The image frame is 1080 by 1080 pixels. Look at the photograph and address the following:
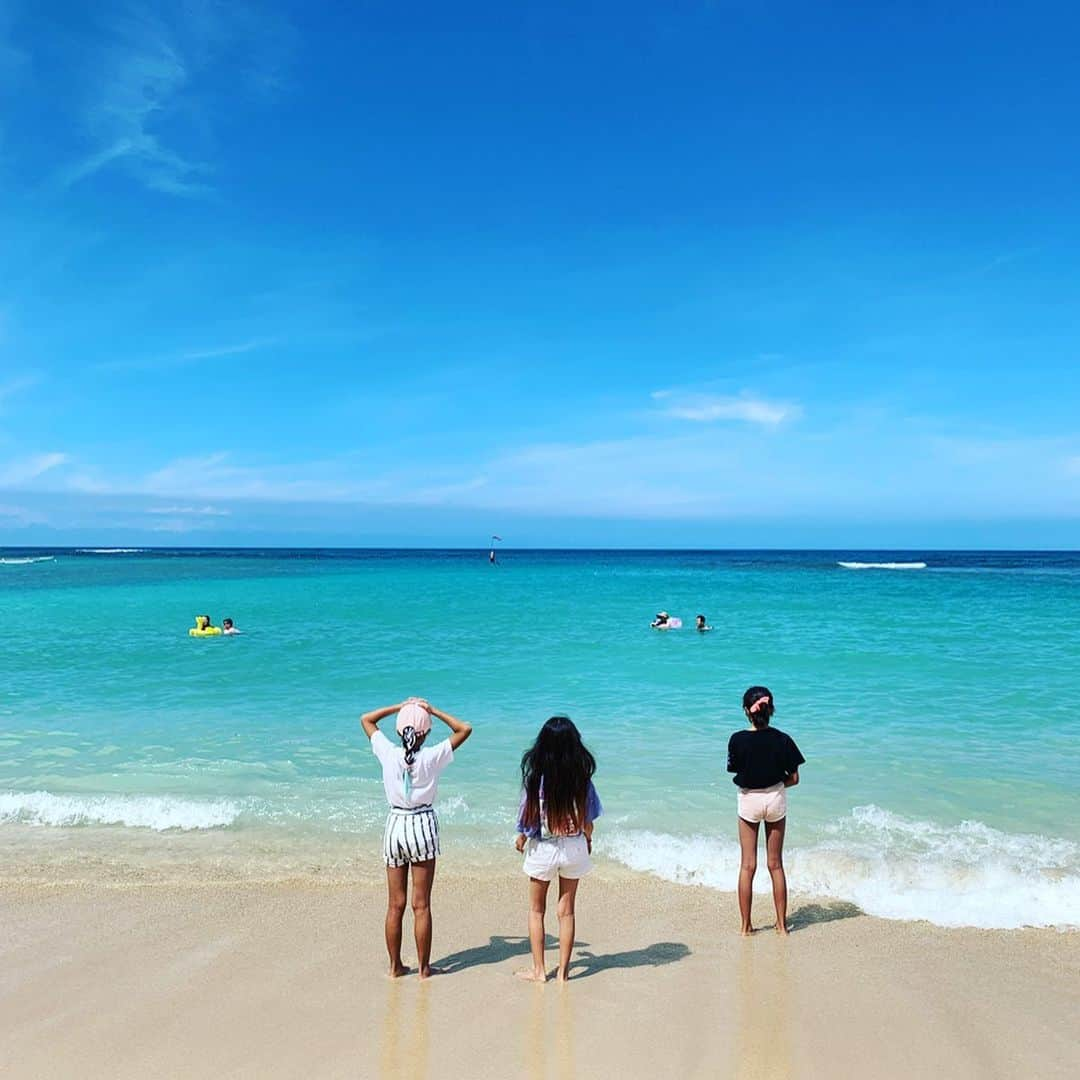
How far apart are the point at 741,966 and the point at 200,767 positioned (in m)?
7.91

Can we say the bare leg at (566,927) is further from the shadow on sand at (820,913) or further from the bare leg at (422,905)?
the shadow on sand at (820,913)

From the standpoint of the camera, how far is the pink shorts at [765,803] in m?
6.07

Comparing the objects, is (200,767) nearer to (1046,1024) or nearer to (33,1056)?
(33,1056)

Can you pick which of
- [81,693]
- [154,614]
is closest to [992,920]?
[81,693]

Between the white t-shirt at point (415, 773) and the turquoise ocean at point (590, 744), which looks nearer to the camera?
the white t-shirt at point (415, 773)

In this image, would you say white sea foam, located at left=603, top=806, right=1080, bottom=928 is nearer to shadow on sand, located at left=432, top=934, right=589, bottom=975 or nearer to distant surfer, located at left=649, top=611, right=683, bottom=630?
shadow on sand, located at left=432, top=934, right=589, bottom=975

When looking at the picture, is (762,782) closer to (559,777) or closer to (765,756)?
(765,756)

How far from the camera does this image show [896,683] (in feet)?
54.4

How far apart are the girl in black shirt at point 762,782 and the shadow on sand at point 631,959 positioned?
65 cm

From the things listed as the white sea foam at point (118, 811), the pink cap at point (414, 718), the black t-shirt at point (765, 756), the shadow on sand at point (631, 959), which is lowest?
the white sea foam at point (118, 811)

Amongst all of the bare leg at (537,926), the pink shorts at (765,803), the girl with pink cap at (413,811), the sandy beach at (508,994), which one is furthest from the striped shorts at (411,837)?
the pink shorts at (765,803)

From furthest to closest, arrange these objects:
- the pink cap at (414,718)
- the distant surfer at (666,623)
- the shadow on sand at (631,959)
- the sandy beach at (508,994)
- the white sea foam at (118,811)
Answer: the distant surfer at (666,623) → the white sea foam at (118,811) → the shadow on sand at (631,959) → the pink cap at (414,718) → the sandy beach at (508,994)

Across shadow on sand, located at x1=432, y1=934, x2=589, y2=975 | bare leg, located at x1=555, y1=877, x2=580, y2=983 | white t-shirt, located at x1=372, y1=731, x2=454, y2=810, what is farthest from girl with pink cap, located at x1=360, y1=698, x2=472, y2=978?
bare leg, located at x1=555, y1=877, x2=580, y2=983

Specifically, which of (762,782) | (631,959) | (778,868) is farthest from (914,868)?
(631,959)
